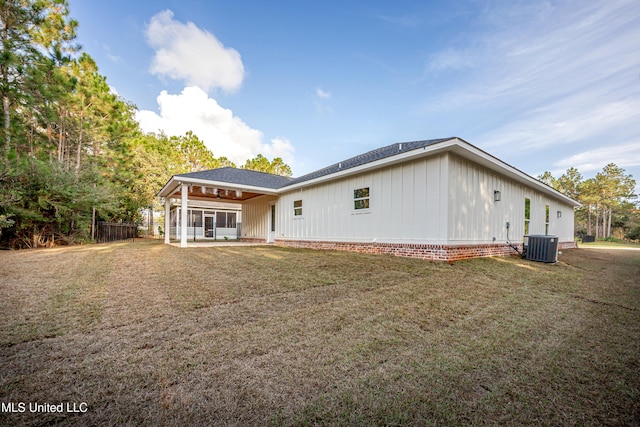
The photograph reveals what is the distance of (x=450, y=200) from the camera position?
658 cm

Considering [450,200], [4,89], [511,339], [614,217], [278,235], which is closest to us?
[511,339]

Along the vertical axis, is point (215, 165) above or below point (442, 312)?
above

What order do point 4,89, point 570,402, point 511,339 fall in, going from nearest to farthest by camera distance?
point 570,402 < point 511,339 < point 4,89

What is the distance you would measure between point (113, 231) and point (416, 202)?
15.9 m

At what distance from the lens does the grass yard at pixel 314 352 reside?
1.58 metres

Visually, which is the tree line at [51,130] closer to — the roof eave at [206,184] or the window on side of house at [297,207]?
the roof eave at [206,184]

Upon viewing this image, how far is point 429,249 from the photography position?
661 cm

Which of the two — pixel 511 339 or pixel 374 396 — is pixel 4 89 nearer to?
pixel 374 396

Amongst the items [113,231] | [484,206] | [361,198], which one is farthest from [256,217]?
[484,206]

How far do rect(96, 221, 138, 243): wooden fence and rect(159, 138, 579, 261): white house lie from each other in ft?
15.9

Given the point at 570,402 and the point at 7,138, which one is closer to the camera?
the point at 570,402

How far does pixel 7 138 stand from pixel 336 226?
1220 cm

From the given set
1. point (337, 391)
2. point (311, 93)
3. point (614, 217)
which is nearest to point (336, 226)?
point (337, 391)

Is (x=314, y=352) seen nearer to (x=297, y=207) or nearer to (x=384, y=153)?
(x=384, y=153)
